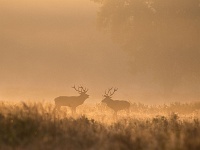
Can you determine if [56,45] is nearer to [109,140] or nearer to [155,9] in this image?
[155,9]

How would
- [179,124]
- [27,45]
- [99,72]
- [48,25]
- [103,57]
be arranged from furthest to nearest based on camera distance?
1. [48,25]
2. [27,45]
3. [103,57]
4. [99,72]
5. [179,124]

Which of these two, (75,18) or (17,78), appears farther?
(75,18)

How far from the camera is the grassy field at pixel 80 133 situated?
49.7 ft

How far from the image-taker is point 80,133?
16.4 meters

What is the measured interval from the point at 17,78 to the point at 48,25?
80.7 meters

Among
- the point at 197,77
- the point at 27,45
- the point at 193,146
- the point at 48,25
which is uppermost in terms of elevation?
the point at 48,25

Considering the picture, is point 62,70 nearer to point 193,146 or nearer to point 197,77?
point 197,77

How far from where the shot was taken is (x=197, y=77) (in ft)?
175

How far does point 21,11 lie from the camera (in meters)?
165

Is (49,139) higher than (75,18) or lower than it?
lower

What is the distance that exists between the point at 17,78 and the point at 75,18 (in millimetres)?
71430

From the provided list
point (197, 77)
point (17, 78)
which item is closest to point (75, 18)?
point (17, 78)

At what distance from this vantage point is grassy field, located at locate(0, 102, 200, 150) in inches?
597

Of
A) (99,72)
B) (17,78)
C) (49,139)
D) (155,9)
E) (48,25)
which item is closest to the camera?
(49,139)
